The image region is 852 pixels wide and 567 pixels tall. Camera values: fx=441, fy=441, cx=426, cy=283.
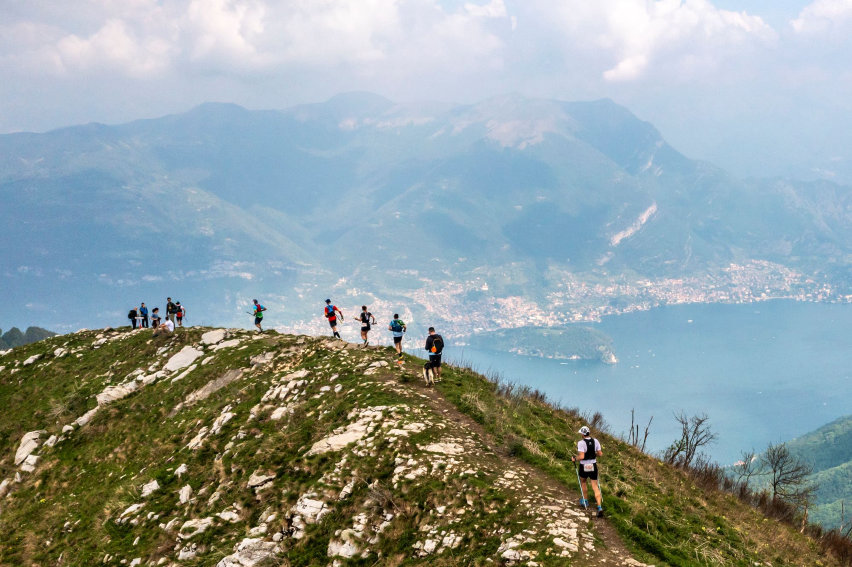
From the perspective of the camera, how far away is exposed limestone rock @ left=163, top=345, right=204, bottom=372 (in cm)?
3064

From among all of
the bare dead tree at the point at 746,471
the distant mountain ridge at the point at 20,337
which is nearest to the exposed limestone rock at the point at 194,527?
the bare dead tree at the point at 746,471

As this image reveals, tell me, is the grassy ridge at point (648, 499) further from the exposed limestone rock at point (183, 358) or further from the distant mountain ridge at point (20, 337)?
the distant mountain ridge at point (20, 337)

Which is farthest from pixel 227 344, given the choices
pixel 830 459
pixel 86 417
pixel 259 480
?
pixel 830 459

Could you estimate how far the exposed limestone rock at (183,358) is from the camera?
3064 cm

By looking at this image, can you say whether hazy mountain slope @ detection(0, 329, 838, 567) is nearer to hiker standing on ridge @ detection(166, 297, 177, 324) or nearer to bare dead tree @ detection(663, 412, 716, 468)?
bare dead tree @ detection(663, 412, 716, 468)

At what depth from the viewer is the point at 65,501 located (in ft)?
68.8

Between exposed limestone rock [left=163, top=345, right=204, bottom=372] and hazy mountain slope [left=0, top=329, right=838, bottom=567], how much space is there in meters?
1.00

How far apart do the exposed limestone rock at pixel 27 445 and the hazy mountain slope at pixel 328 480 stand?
0.11 metres

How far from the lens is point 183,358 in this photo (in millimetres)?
31359

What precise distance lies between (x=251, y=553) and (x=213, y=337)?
22.0 m

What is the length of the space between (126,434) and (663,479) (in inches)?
1094

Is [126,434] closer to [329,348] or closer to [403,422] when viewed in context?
[329,348]

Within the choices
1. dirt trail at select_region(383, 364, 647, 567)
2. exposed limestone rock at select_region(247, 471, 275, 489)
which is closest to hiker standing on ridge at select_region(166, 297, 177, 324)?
dirt trail at select_region(383, 364, 647, 567)

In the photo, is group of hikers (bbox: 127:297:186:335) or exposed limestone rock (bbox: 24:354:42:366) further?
exposed limestone rock (bbox: 24:354:42:366)
